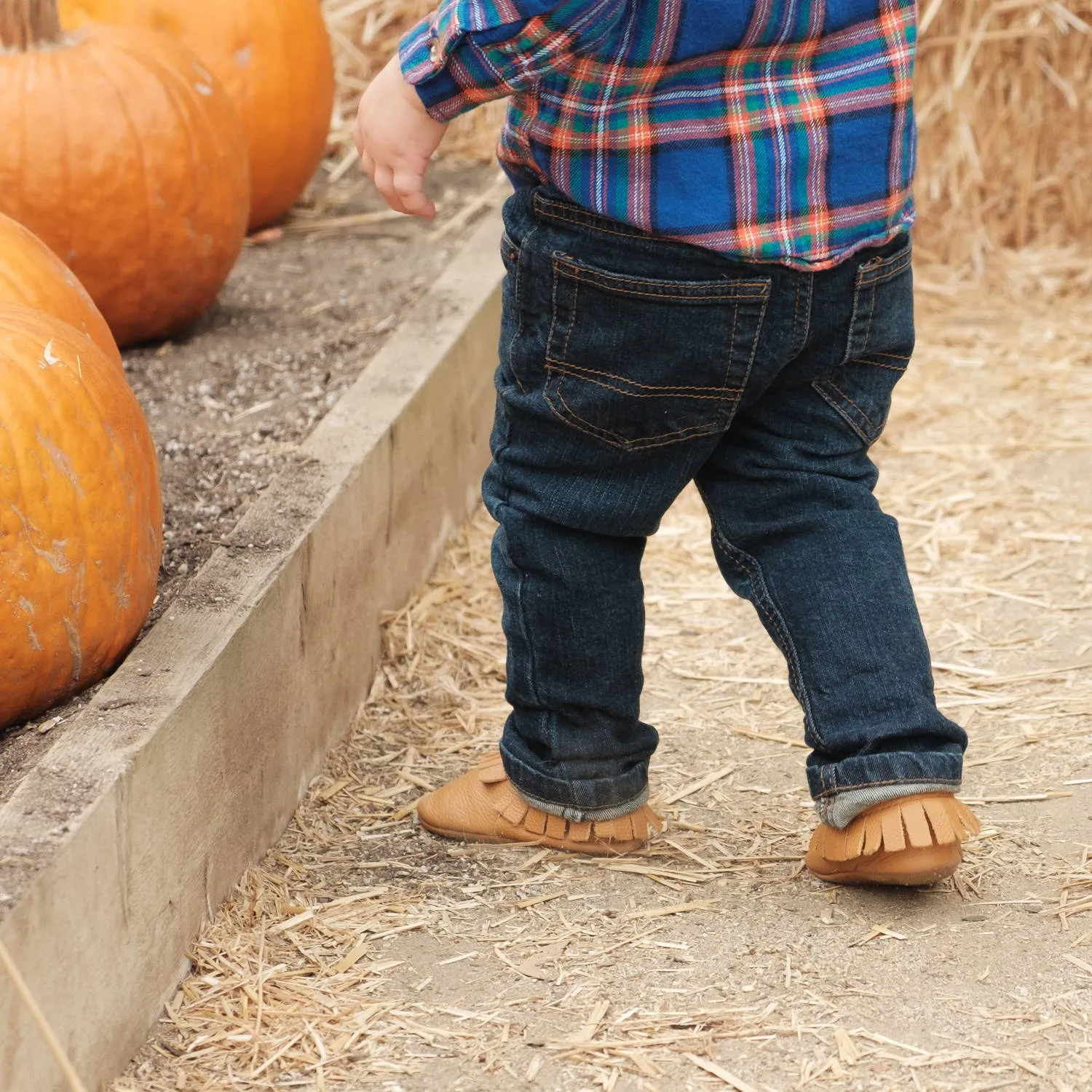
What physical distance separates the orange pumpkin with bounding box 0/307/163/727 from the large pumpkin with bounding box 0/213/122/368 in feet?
0.63

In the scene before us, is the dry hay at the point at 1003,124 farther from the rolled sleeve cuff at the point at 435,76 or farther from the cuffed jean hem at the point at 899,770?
the rolled sleeve cuff at the point at 435,76

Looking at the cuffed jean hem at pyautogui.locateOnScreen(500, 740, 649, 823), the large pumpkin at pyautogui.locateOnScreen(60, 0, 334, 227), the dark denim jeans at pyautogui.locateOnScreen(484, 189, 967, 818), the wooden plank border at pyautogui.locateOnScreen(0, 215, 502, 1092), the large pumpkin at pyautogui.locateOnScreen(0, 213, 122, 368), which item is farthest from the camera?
the large pumpkin at pyautogui.locateOnScreen(60, 0, 334, 227)

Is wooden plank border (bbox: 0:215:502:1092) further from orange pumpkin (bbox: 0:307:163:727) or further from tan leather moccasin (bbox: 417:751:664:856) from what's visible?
tan leather moccasin (bbox: 417:751:664:856)

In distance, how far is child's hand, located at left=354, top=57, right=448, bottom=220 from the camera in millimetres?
1557

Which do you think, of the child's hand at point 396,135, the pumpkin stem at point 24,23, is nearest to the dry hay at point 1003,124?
the pumpkin stem at point 24,23

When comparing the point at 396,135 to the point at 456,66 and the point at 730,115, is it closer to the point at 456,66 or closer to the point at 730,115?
the point at 456,66

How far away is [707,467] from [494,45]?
1.90ft

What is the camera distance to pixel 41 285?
84.0 inches

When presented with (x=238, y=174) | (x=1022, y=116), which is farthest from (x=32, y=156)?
(x=1022, y=116)

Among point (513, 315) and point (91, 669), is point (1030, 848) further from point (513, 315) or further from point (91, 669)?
point (91, 669)

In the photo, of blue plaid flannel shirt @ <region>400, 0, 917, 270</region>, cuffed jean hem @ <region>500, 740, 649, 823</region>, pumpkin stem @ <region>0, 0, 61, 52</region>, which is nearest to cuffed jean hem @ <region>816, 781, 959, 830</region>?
cuffed jean hem @ <region>500, 740, 649, 823</region>

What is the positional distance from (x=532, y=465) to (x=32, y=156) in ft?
4.66

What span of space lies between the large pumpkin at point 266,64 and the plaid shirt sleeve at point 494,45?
212 cm

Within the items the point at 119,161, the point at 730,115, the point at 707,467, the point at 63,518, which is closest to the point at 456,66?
the point at 730,115
